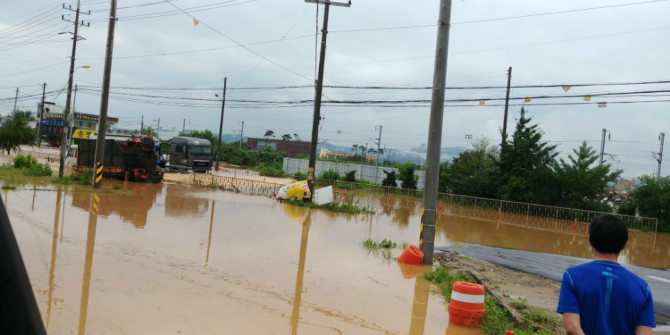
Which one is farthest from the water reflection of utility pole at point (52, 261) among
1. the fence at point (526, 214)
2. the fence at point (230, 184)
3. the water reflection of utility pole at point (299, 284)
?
the fence at point (526, 214)

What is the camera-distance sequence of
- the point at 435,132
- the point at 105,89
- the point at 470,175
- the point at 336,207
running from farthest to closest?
the point at 470,175, the point at 336,207, the point at 105,89, the point at 435,132

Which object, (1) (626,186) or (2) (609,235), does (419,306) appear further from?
(1) (626,186)

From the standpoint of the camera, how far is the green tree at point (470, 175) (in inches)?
1342

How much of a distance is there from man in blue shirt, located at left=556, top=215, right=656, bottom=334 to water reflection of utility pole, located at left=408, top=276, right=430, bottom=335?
4251 mm

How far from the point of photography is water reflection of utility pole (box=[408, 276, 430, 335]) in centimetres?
727

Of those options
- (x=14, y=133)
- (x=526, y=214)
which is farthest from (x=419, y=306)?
(x=14, y=133)

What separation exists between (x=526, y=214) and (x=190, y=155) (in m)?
27.4

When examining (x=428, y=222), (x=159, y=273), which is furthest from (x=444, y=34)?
(x=159, y=273)

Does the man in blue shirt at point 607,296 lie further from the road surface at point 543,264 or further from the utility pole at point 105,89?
the utility pole at point 105,89

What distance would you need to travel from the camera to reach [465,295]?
24.0 ft

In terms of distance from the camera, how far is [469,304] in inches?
287

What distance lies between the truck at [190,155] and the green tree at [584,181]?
2815 cm

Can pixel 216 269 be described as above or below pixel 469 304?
below

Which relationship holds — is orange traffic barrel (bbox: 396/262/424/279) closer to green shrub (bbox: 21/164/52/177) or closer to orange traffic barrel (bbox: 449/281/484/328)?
orange traffic barrel (bbox: 449/281/484/328)
